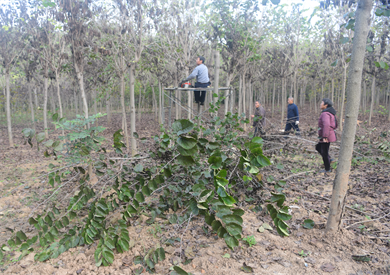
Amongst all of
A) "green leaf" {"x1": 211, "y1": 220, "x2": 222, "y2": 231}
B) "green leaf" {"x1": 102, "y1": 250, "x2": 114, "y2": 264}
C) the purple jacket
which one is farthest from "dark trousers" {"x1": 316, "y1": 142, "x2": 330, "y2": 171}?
"green leaf" {"x1": 102, "y1": 250, "x2": 114, "y2": 264}

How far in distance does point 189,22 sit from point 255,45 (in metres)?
2.96

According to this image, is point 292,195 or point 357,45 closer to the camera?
point 357,45

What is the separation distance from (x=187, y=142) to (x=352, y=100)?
1732 mm

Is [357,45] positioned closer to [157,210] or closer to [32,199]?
[157,210]

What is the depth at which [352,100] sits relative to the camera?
245 cm

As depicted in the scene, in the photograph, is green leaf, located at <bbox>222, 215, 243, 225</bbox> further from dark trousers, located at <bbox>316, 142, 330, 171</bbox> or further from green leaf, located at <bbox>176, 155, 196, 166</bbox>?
dark trousers, located at <bbox>316, 142, 330, 171</bbox>

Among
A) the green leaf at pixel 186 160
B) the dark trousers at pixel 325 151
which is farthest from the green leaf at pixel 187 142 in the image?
the dark trousers at pixel 325 151

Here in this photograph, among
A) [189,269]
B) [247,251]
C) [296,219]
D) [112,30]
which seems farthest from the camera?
[112,30]

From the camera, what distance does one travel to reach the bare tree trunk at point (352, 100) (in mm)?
2400

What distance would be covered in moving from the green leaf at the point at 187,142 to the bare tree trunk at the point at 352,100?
5.35 ft

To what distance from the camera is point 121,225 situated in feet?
8.19

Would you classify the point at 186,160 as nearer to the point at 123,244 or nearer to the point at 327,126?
the point at 123,244

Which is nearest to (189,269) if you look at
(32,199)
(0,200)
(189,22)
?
(32,199)

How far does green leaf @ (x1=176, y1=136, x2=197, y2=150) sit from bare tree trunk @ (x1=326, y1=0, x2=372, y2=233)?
1.63 metres
